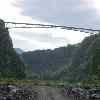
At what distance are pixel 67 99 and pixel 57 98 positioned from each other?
118cm

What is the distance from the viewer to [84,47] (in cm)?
15712

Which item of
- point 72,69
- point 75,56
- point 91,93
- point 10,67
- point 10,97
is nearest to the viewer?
point 10,97

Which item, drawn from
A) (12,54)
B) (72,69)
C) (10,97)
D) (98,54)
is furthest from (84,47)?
(10,97)

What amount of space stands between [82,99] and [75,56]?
435ft

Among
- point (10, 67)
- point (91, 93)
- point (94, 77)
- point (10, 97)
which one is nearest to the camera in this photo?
point (10, 97)

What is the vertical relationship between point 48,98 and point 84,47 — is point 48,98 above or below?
below

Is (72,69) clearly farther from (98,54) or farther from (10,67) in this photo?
(98,54)

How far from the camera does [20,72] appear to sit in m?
126

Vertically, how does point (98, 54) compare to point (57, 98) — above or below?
above

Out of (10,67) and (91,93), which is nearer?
(91,93)

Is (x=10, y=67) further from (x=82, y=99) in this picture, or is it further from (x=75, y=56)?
(x=82, y=99)

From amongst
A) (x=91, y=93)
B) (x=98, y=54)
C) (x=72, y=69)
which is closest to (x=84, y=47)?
(x=72, y=69)

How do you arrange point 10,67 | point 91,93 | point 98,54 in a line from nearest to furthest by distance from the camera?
point 91,93 → point 98,54 → point 10,67

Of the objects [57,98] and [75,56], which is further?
[75,56]
